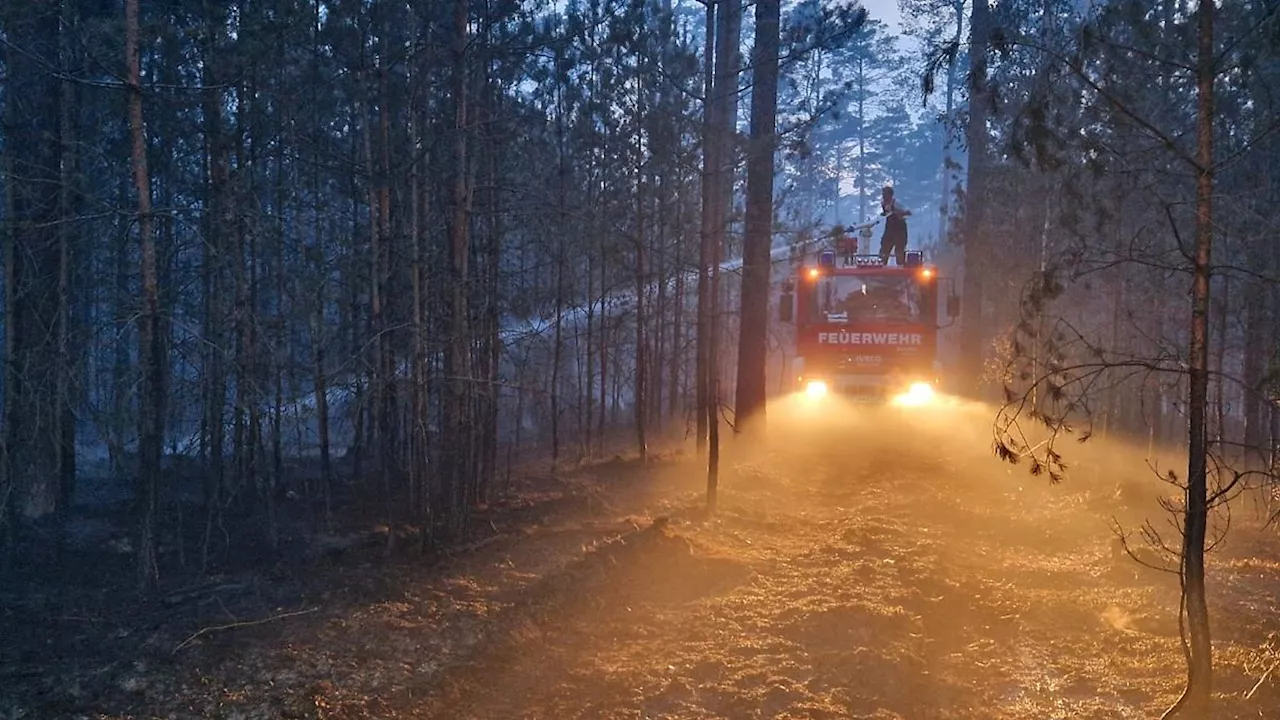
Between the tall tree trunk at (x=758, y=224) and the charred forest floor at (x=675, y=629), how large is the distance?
17.3 feet

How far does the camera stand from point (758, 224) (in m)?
15.0

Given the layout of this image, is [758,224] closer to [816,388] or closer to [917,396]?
[816,388]

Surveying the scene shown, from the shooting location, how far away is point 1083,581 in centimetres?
879

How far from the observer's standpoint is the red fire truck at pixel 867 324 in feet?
55.3

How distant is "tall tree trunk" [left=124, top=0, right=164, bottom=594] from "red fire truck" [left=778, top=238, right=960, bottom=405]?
11.3 metres

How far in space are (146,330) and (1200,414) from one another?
23.5 ft

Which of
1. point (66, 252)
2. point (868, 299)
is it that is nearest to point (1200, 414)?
point (66, 252)

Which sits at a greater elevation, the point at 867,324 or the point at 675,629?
the point at 867,324

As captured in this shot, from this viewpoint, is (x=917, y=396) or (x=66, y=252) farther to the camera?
(x=917, y=396)

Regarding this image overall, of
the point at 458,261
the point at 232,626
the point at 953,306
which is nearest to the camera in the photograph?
the point at 232,626

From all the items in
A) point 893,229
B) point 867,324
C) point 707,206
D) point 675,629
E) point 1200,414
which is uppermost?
point 893,229

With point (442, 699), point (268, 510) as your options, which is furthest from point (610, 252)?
point (442, 699)

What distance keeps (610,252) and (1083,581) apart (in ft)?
25.9

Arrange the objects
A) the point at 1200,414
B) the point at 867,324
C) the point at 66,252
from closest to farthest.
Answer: the point at 1200,414 → the point at 66,252 → the point at 867,324
